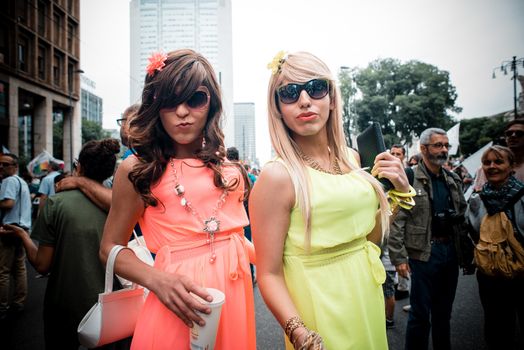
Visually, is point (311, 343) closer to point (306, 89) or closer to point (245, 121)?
point (306, 89)

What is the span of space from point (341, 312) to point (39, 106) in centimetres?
3382

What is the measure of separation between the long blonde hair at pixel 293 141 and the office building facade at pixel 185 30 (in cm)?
2179

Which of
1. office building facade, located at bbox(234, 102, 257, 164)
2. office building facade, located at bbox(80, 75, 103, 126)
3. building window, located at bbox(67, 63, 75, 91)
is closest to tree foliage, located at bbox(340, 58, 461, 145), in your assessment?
building window, located at bbox(67, 63, 75, 91)

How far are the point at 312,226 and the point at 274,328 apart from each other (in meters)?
3.29

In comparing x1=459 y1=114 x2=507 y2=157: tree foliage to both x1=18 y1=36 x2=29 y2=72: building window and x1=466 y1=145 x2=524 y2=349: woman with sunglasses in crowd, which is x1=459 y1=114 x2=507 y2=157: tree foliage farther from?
x1=18 y1=36 x2=29 y2=72: building window

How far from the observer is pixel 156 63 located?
58.5 inches

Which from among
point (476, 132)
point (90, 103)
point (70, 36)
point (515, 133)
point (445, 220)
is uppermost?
point (90, 103)

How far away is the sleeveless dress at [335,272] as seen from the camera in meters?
1.30

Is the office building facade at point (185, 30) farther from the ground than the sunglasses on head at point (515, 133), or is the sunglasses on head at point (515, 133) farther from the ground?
the office building facade at point (185, 30)

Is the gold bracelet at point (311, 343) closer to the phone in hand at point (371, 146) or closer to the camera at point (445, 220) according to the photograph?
the phone in hand at point (371, 146)

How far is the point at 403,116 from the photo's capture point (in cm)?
3167

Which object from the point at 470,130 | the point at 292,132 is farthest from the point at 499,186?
the point at 470,130

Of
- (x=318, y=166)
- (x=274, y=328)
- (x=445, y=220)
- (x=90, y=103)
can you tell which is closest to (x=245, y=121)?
(x=274, y=328)

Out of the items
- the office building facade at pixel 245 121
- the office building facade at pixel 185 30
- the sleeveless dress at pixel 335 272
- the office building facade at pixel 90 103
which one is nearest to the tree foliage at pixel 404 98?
the office building facade at pixel 185 30
